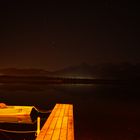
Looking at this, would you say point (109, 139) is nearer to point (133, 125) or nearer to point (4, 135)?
point (133, 125)

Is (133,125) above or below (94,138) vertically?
above

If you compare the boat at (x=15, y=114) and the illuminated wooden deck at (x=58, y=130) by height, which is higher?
the boat at (x=15, y=114)

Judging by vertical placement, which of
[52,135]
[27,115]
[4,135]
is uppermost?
[27,115]

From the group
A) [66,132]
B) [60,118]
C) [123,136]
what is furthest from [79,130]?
[66,132]

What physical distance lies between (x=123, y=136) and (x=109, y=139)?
3.05 ft

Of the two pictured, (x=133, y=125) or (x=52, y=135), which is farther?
(x=133, y=125)

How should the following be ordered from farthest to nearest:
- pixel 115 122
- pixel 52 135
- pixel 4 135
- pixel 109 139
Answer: pixel 115 122
pixel 109 139
pixel 4 135
pixel 52 135

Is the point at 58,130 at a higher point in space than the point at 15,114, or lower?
lower

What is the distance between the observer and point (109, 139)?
11.8m

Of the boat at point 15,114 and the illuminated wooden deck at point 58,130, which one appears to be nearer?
the illuminated wooden deck at point 58,130

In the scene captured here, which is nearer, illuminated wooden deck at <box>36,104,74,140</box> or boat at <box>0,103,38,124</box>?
illuminated wooden deck at <box>36,104,74,140</box>

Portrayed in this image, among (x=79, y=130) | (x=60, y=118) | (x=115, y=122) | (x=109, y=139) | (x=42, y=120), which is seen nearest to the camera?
(x=60, y=118)

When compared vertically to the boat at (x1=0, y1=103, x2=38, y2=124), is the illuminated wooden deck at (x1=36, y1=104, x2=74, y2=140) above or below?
below

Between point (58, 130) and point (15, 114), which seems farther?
point (15, 114)
